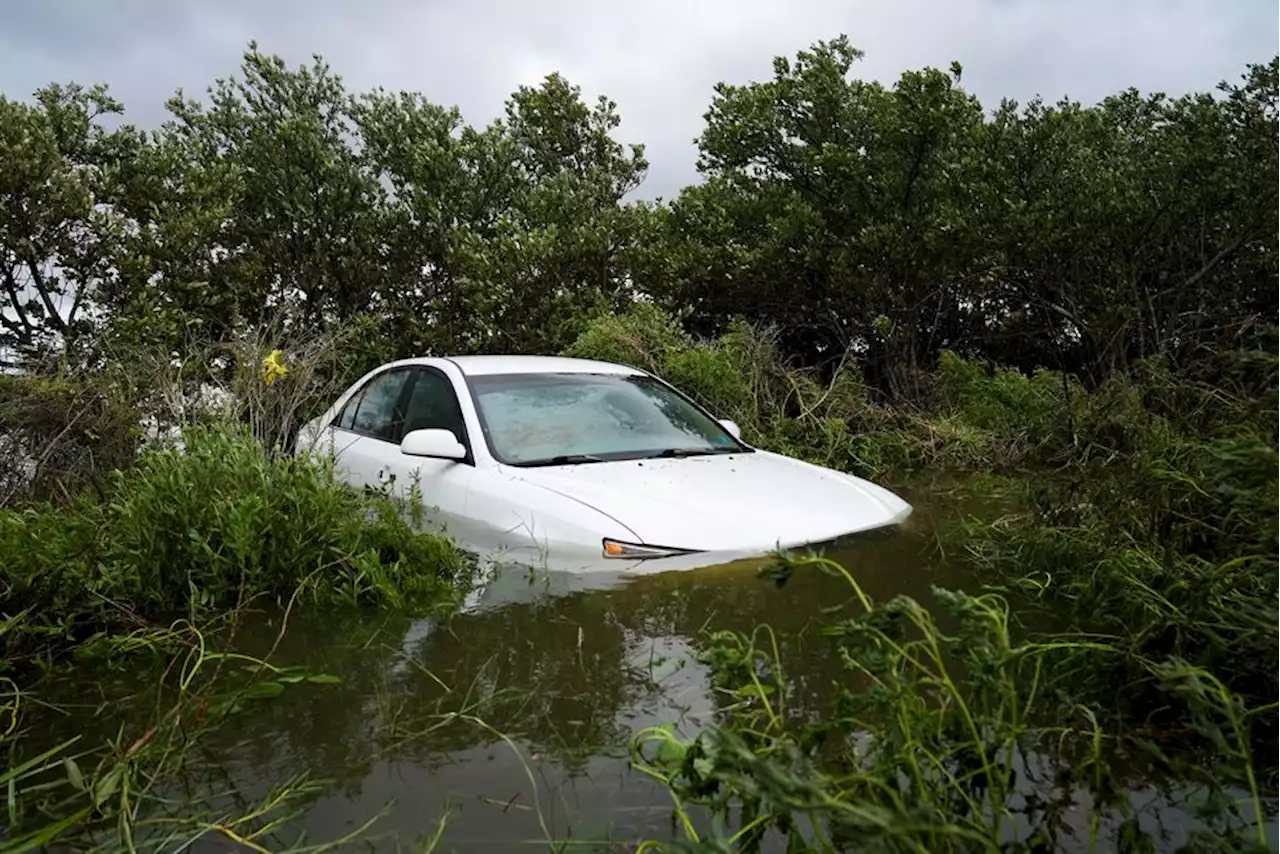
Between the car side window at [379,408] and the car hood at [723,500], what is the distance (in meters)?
1.57

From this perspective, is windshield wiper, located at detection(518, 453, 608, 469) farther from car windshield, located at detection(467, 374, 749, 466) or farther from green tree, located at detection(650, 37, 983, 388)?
green tree, located at detection(650, 37, 983, 388)

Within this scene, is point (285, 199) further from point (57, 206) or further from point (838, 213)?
point (838, 213)

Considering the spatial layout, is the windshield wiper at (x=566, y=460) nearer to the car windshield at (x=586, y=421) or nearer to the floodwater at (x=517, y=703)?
the car windshield at (x=586, y=421)

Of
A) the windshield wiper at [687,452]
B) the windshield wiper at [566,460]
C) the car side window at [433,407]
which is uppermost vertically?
the car side window at [433,407]

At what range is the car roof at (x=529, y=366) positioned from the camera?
5445 mm

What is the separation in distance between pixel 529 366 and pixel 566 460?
1.17 m

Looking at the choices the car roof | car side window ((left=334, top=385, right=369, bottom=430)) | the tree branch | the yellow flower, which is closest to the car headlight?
the car roof

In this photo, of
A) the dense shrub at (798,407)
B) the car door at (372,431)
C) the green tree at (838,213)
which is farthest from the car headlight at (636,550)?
the green tree at (838,213)

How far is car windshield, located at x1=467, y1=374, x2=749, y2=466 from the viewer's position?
186 inches

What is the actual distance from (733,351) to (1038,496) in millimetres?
5379

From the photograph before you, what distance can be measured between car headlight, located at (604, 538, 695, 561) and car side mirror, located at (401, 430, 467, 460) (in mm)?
1155

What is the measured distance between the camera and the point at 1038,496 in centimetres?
425

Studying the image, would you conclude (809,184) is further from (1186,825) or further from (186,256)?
(1186,825)

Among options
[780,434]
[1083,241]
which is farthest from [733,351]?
[1083,241]
